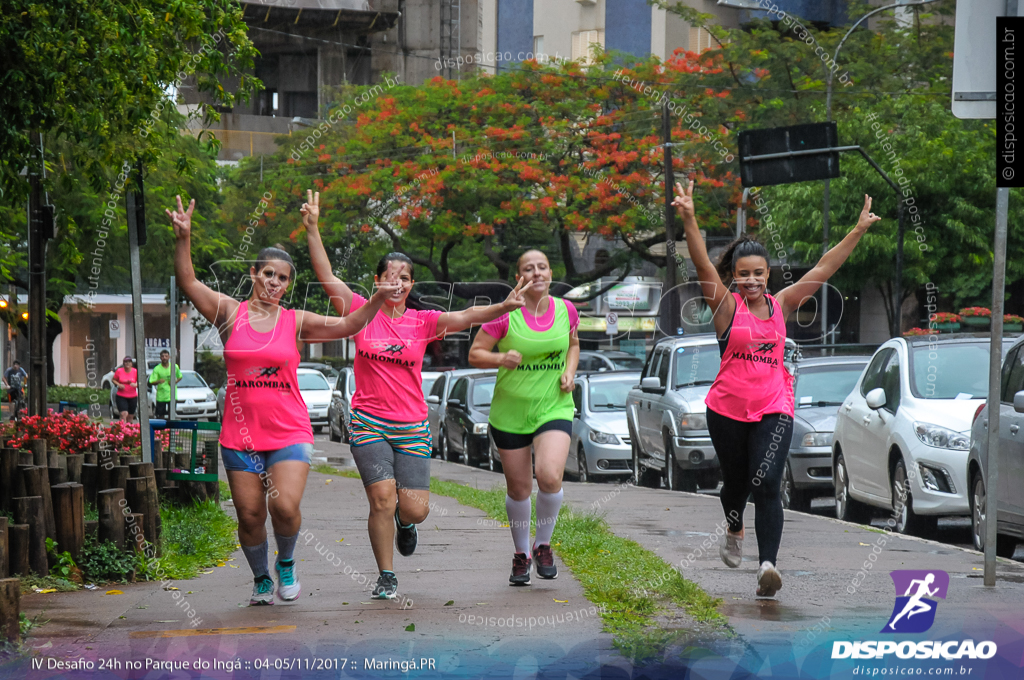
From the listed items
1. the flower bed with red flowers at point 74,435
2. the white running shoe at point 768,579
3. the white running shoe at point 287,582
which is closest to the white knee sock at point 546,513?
the white running shoe at point 768,579

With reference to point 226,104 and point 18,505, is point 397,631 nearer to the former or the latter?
point 18,505

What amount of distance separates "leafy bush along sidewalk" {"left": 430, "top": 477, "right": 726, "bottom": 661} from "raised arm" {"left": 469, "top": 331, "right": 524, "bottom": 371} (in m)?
1.26

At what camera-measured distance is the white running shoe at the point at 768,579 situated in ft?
21.0

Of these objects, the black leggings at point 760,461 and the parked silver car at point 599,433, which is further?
the parked silver car at point 599,433

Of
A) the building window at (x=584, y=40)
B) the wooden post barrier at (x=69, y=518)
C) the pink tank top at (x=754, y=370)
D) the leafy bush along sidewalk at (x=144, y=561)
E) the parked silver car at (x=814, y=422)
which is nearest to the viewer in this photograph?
the pink tank top at (x=754, y=370)

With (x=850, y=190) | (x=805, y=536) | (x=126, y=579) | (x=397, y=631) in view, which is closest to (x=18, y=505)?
(x=126, y=579)

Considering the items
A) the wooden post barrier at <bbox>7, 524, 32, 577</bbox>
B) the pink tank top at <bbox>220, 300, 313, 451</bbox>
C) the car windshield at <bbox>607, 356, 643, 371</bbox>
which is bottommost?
the car windshield at <bbox>607, 356, 643, 371</bbox>

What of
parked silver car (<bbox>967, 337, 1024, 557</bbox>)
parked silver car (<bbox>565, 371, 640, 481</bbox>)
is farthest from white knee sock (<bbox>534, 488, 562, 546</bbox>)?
parked silver car (<bbox>565, 371, 640, 481</bbox>)

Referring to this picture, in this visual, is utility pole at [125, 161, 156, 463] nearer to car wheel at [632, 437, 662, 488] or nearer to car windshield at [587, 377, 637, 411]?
car wheel at [632, 437, 662, 488]

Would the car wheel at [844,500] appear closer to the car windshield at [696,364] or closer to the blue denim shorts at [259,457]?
the car windshield at [696,364]

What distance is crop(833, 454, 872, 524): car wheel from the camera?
1199 cm

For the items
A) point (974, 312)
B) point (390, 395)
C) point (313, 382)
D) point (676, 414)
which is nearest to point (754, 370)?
point (390, 395)

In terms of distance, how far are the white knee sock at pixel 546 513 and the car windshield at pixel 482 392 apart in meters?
14.4

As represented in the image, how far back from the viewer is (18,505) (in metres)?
7.27
